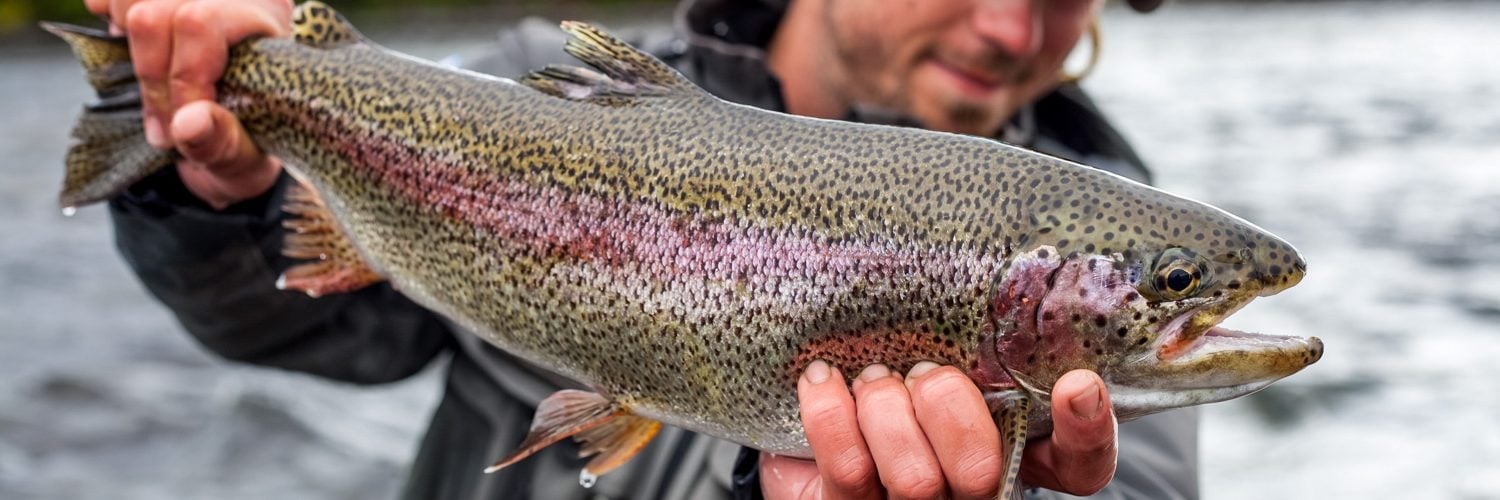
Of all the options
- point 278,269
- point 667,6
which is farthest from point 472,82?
point 667,6

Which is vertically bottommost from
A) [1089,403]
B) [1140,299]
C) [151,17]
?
[151,17]

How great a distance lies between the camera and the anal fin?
7.66ft

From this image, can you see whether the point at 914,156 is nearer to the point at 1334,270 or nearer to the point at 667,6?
the point at 1334,270

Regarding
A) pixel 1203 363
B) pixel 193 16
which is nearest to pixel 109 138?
pixel 193 16

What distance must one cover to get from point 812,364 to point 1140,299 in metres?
0.47

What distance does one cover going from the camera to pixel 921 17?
324 cm

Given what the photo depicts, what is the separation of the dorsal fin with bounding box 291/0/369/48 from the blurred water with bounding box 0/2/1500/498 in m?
4.76

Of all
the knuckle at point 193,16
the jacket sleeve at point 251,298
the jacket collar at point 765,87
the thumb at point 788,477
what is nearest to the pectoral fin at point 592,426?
the thumb at point 788,477

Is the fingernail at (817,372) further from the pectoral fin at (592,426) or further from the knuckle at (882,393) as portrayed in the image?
the pectoral fin at (592,426)

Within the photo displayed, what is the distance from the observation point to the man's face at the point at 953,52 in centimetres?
319

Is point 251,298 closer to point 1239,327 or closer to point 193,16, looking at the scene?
point 193,16

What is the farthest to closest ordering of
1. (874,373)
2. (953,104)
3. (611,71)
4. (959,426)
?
(953,104) → (611,71) → (874,373) → (959,426)

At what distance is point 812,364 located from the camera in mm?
1872

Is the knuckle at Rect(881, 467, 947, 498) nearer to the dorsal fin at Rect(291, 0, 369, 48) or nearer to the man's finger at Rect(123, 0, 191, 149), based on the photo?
the dorsal fin at Rect(291, 0, 369, 48)
